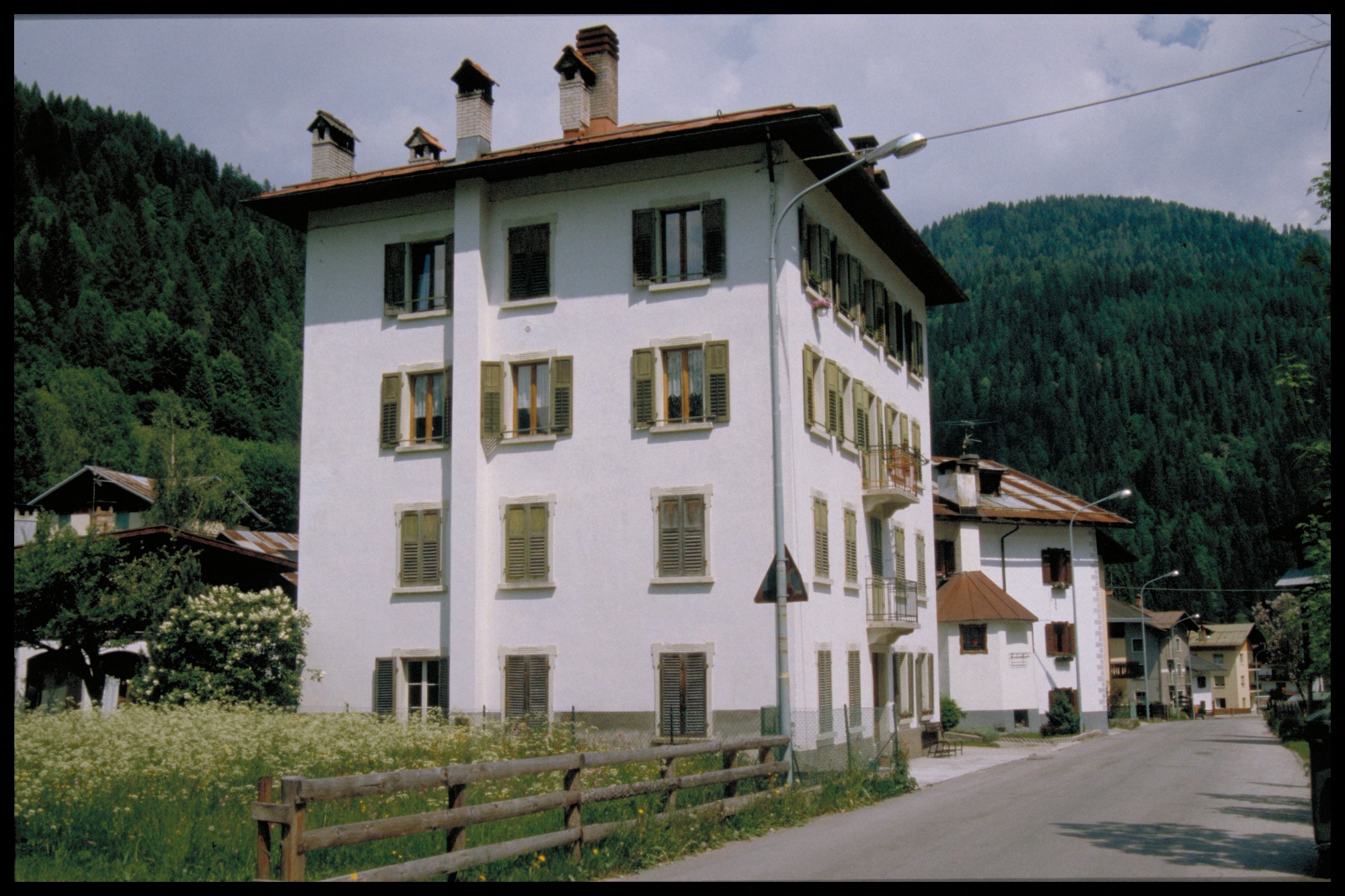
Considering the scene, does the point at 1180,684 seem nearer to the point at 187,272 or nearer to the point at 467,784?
the point at 187,272

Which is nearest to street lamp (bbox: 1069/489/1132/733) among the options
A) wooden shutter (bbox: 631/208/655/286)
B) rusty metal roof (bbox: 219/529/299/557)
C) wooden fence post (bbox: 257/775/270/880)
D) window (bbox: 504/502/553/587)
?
wooden shutter (bbox: 631/208/655/286)

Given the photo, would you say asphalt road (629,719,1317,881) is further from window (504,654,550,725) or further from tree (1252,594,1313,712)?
tree (1252,594,1313,712)

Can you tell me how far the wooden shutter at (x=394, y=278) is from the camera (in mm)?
28453

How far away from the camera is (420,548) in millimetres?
27344

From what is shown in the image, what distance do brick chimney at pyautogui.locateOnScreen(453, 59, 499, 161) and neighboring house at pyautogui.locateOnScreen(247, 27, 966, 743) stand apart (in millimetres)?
70

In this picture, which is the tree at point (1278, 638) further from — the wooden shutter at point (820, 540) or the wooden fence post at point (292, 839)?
the wooden fence post at point (292, 839)

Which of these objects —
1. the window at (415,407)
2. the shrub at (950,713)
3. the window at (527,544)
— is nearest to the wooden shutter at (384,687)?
the window at (527,544)

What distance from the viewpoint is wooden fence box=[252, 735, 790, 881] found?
29.5 ft

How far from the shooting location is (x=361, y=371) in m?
28.7

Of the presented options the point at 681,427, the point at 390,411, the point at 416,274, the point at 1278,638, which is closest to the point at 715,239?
the point at 681,427

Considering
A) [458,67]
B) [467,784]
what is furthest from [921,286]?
[467,784]

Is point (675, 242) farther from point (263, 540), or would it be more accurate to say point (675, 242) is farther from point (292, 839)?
point (263, 540)

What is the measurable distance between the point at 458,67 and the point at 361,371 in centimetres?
723

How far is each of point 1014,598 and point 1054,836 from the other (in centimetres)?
3827
